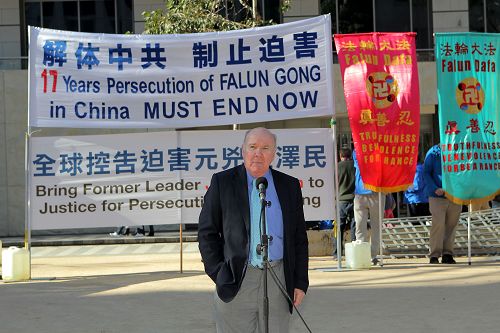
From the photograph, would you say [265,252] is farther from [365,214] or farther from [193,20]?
[193,20]

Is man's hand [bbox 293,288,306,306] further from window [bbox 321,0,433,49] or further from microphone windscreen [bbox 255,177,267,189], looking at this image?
window [bbox 321,0,433,49]

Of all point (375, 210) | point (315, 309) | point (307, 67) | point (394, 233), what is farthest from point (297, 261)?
point (394, 233)

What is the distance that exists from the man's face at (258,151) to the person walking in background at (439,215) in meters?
9.05

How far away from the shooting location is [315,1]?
2775cm

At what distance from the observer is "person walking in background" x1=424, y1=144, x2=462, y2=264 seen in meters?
15.0

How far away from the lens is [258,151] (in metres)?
6.19

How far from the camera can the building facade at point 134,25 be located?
89.4ft

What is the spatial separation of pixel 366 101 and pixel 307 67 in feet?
3.22

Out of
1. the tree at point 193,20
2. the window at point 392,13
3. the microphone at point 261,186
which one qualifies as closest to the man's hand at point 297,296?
the microphone at point 261,186

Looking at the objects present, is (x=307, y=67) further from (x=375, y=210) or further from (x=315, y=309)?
(x=315, y=309)

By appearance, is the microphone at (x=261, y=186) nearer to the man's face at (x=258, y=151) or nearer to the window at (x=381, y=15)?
the man's face at (x=258, y=151)

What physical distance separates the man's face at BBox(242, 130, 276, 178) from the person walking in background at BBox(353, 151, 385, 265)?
892 centimetres

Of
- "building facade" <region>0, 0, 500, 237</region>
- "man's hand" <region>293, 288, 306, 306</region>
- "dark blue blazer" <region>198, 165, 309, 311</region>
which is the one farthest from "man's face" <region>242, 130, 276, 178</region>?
"building facade" <region>0, 0, 500, 237</region>

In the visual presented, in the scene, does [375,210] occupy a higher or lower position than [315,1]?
lower
